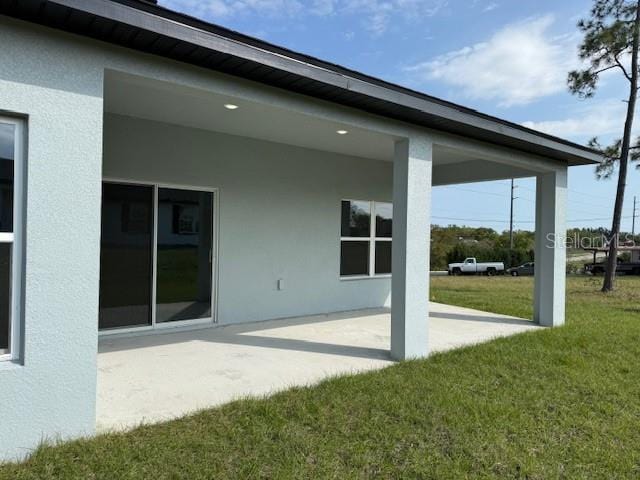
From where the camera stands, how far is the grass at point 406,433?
2.99 m

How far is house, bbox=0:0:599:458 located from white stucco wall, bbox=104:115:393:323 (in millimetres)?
30

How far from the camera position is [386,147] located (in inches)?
298

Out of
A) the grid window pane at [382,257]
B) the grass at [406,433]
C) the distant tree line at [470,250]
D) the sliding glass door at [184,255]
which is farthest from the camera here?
the distant tree line at [470,250]

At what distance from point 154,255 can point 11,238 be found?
3350 millimetres

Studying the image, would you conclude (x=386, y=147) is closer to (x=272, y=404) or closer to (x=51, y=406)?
(x=272, y=404)

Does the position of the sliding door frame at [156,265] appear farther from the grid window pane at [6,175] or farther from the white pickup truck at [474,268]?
the white pickup truck at [474,268]

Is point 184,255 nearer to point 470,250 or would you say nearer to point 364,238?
point 364,238

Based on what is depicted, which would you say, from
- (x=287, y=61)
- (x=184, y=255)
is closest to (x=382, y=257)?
(x=184, y=255)

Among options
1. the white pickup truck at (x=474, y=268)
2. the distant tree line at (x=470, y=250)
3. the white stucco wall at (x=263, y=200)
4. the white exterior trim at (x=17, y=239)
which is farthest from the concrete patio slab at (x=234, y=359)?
the distant tree line at (x=470, y=250)

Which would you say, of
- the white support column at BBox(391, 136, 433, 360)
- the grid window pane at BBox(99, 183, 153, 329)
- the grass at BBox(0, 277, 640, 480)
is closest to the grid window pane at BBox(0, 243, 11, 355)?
the grass at BBox(0, 277, 640, 480)

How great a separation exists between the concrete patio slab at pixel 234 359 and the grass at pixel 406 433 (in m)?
0.37

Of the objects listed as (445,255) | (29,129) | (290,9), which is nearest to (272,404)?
(29,129)

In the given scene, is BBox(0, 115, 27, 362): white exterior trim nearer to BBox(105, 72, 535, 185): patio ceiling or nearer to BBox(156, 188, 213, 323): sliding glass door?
BBox(105, 72, 535, 185): patio ceiling

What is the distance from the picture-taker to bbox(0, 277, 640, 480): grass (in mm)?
2990
